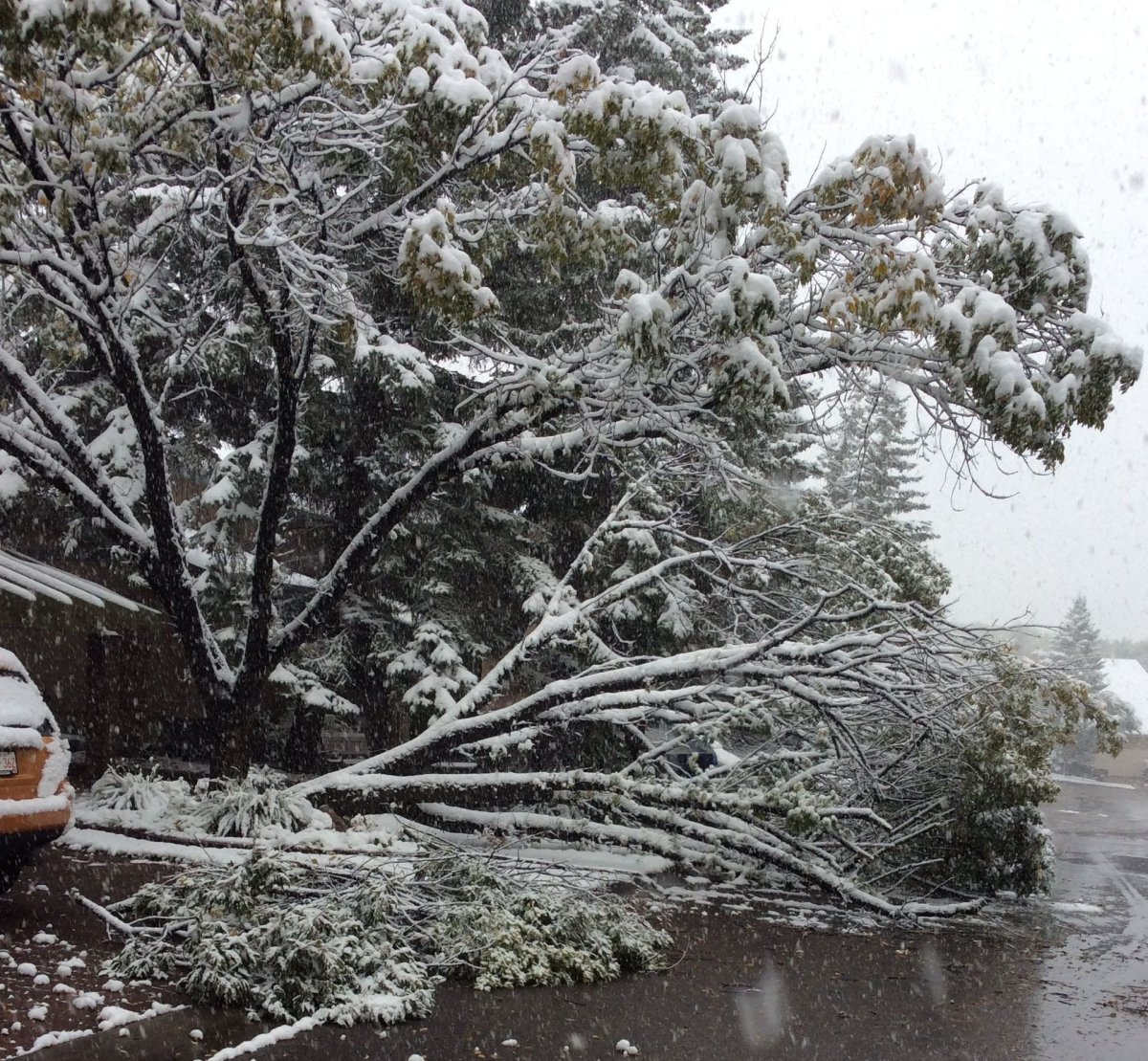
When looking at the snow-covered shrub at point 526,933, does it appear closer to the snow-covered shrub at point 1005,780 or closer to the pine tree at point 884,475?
the snow-covered shrub at point 1005,780

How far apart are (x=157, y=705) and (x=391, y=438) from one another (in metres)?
6.67

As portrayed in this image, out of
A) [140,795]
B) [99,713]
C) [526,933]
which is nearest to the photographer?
[526,933]

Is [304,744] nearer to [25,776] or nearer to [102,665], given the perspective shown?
[102,665]

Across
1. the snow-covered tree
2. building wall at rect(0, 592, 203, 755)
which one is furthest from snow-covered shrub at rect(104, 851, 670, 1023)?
building wall at rect(0, 592, 203, 755)

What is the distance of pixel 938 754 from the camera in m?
10.1

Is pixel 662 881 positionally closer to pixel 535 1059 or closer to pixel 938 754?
pixel 938 754

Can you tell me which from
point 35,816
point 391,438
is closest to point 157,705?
point 391,438

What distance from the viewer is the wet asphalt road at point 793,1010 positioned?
4.93 meters

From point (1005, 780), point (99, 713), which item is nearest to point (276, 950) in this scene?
point (1005, 780)

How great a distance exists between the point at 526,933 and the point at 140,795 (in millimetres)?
5094

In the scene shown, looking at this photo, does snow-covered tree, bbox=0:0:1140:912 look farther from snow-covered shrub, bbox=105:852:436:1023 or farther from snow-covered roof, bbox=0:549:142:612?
snow-covered shrub, bbox=105:852:436:1023

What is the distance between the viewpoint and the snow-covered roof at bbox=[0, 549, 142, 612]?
11.0 metres

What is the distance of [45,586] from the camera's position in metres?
11.5

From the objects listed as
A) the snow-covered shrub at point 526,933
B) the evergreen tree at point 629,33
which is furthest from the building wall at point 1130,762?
the snow-covered shrub at point 526,933
